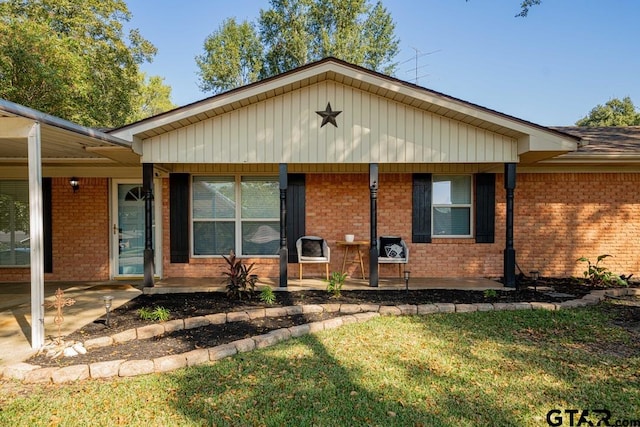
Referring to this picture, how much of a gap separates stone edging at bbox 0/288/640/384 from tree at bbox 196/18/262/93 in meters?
19.3

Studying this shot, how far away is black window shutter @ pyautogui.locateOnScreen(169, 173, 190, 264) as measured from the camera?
7602 millimetres

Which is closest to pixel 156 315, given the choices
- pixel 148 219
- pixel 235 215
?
pixel 148 219

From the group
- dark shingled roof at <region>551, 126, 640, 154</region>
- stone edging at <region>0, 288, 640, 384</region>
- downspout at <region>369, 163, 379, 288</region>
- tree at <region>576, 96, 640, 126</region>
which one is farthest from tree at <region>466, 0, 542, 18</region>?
tree at <region>576, 96, 640, 126</region>

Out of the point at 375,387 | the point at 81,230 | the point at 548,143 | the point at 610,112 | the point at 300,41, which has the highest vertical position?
the point at 300,41

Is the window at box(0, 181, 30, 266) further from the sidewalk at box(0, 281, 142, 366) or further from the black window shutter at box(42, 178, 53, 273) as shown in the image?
the sidewalk at box(0, 281, 142, 366)

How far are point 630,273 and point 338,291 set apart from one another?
6356mm

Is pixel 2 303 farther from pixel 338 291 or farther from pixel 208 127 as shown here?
pixel 338 291

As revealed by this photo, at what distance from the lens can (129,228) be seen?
792cm

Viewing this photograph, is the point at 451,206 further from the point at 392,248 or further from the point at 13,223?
the point at 13,223

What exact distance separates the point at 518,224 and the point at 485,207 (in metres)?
0.80

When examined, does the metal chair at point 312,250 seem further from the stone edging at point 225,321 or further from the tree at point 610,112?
the tree at point 610,112

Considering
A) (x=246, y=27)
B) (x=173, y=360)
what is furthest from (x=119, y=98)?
(x=173, y=360)

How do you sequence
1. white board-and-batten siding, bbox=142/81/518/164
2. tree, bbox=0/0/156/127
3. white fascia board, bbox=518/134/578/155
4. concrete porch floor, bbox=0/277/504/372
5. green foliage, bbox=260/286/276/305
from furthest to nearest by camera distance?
tree, bbox=0/0/156/127 → white board-and-batten siding, bbox=142/81/518/164 → white fascia board, bbox=518/134/578/155 → green foliage, bbox=260/286/276/305 → concrete porch floor, bbox=0/277/504/372

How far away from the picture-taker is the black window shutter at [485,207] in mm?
7750
